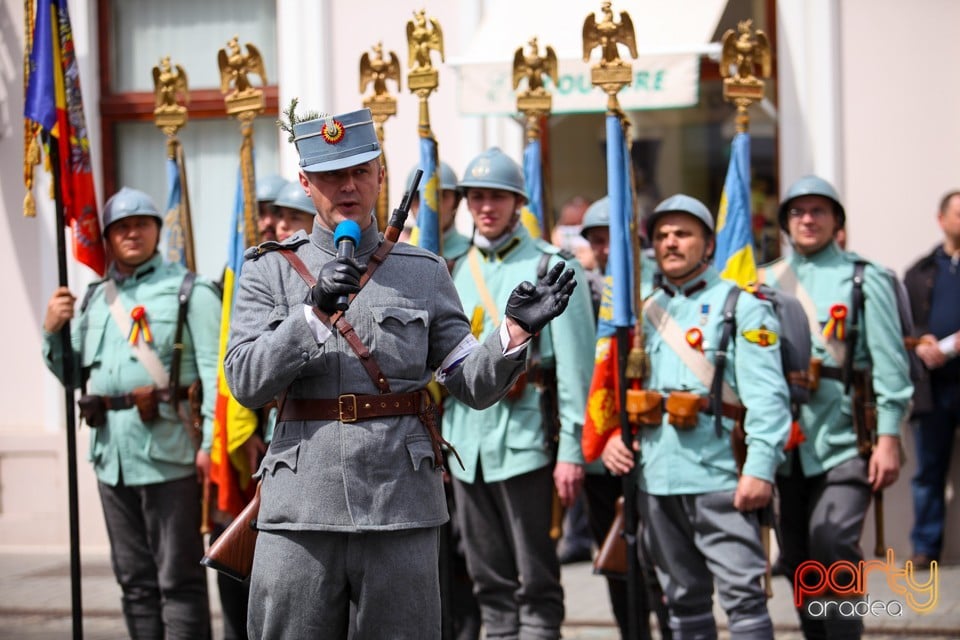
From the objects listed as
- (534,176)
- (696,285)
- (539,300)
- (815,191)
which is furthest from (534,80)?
(539,300)

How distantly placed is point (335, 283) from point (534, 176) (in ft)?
12.6

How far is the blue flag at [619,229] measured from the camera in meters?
5.83

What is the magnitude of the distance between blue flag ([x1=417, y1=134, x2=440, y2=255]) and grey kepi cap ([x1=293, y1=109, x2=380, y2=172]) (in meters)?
2.42

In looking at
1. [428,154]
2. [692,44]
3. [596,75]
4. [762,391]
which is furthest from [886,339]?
[692,44]

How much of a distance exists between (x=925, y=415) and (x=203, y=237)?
17.7ft

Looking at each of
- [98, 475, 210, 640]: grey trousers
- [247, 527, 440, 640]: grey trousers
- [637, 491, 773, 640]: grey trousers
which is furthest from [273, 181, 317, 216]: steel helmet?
[247, 527, 440, 640]: grey trousers

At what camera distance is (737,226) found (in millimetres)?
6781

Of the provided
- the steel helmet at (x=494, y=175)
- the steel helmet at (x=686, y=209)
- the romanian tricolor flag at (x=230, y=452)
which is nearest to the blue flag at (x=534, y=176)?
the steel helmet at (x=494, y=175)

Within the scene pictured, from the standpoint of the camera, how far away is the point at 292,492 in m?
3.89

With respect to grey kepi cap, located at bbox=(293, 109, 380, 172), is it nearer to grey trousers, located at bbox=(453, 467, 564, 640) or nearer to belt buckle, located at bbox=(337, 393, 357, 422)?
belt buckle, located at bbox=(337, 393, 357, 422)

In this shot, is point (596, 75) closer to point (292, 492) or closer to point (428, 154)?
point (428, 154)

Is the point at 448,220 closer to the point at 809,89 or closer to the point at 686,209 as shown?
the point at 686,209

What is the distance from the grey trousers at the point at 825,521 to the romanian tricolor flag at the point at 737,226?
0.95 metres

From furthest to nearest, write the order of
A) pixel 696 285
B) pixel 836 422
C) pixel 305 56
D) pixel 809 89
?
1. pixel 305 56
2. pixel 809 89
3. pixel 836 422
4. pixel 696 285
